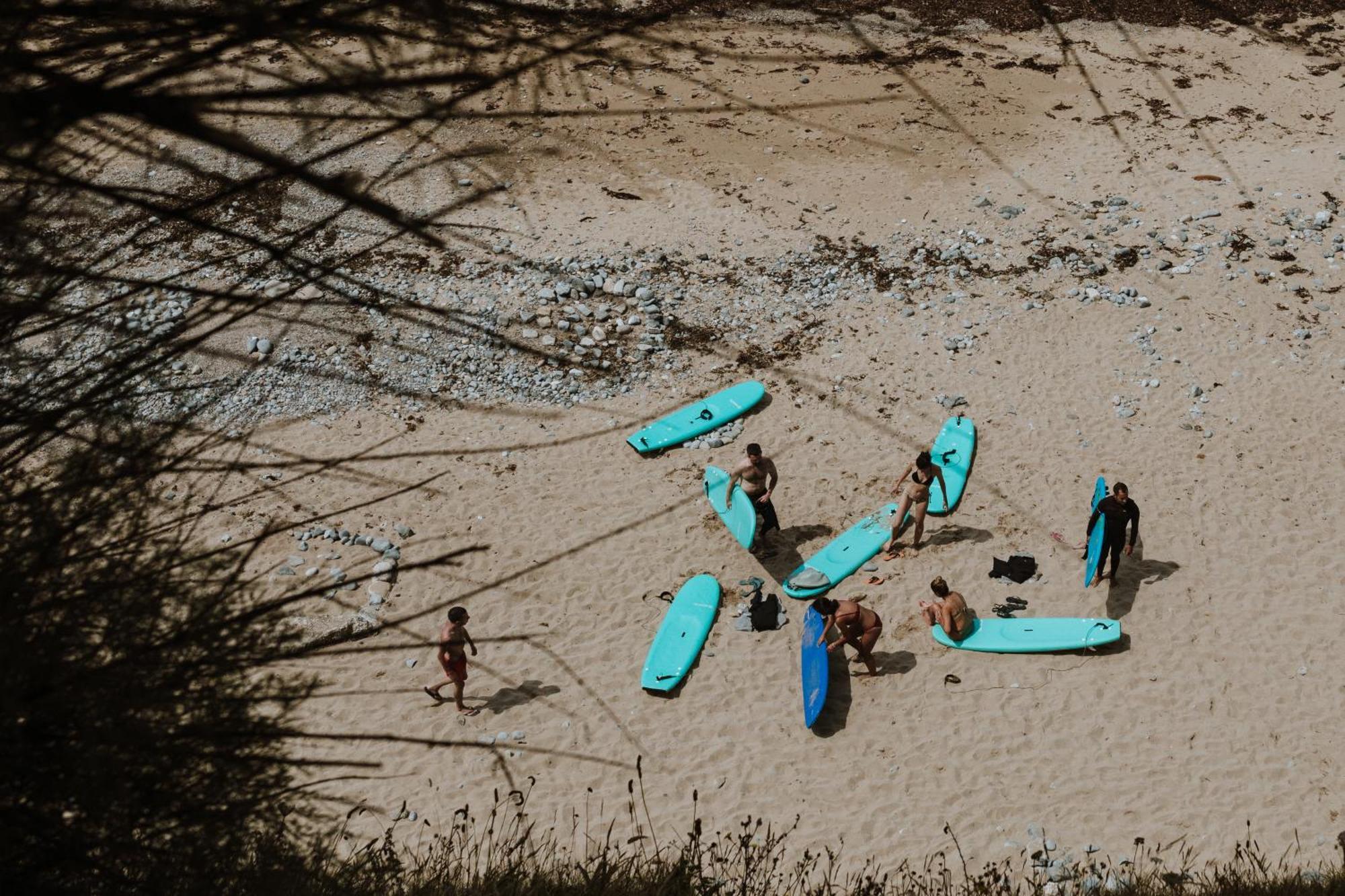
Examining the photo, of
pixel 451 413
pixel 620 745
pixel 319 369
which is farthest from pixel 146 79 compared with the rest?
pixel 319 369

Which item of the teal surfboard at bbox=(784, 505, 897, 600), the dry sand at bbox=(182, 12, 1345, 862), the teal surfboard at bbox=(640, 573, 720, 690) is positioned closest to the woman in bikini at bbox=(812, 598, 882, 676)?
the dry sand at bbox=(182, 12, 1345, 862)

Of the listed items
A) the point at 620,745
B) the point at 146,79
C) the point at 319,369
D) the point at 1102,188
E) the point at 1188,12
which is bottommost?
the point at 620,745

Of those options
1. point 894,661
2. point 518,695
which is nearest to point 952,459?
point 894,661

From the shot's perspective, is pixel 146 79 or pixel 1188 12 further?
pixel 1188 12

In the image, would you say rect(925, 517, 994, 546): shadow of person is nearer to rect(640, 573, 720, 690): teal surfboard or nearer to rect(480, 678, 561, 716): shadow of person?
rect(640, 573, 720, 690): teal surfboard

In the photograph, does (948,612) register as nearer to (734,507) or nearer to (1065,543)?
(1065,543)

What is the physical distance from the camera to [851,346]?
12891 mm

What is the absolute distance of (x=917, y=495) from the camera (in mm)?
10070

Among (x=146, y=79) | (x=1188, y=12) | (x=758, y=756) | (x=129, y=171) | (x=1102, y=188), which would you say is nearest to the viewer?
(x=146, y=79)

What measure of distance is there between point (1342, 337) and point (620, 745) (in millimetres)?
10182

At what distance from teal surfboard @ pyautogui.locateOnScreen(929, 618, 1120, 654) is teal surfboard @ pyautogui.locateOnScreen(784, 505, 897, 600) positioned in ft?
3.53

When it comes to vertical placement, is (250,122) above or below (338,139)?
above

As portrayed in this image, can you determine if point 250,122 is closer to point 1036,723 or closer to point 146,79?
point 146,79

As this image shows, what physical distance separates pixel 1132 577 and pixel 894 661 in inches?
102
